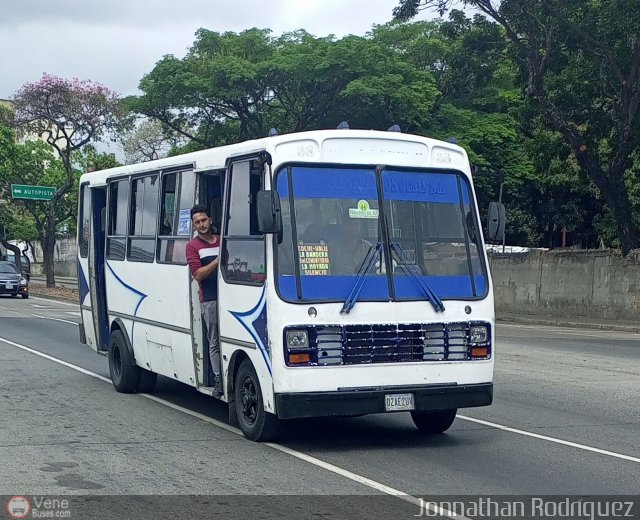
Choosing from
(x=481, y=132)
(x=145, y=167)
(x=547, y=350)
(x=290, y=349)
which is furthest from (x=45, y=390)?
(x=481, y=132)

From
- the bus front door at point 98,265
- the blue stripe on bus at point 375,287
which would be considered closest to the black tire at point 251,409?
the blue stripe on bus at point 375,287

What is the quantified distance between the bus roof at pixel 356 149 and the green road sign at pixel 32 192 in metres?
43.0

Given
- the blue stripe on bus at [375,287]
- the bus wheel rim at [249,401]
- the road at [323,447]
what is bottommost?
the road at [323,447]

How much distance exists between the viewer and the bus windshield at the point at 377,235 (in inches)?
367

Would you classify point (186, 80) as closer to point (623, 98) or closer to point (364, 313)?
point (623, 98)

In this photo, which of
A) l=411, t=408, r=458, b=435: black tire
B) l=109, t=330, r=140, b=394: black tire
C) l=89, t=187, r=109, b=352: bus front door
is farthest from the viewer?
l=89, t=187, r=109, b=352: bus front door

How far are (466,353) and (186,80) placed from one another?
33355mm

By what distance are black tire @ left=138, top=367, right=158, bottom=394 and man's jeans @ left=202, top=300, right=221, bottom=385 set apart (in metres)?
2.94

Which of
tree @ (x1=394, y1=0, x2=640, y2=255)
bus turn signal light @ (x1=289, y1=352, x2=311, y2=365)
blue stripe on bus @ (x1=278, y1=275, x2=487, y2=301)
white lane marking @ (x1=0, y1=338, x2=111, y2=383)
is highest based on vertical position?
tree @ (x1=394, y1=0, x2=640, y2=255)

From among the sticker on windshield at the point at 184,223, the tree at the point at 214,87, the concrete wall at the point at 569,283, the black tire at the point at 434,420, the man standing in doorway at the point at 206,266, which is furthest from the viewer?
the tree at the point at 214,87

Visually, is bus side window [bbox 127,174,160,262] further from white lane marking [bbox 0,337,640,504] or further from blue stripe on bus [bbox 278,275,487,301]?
blue stripe on bus [bbox 278,275,487,301]

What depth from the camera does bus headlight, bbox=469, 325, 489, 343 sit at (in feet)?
31.6

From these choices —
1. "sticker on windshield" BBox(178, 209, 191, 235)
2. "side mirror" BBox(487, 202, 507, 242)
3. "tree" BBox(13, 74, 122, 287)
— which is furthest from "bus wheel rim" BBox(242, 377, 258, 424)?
"tree" BBox(13, 74, 122, 287)

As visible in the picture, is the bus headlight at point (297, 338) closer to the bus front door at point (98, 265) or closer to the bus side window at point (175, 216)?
the bus side window at point (175, 216)
